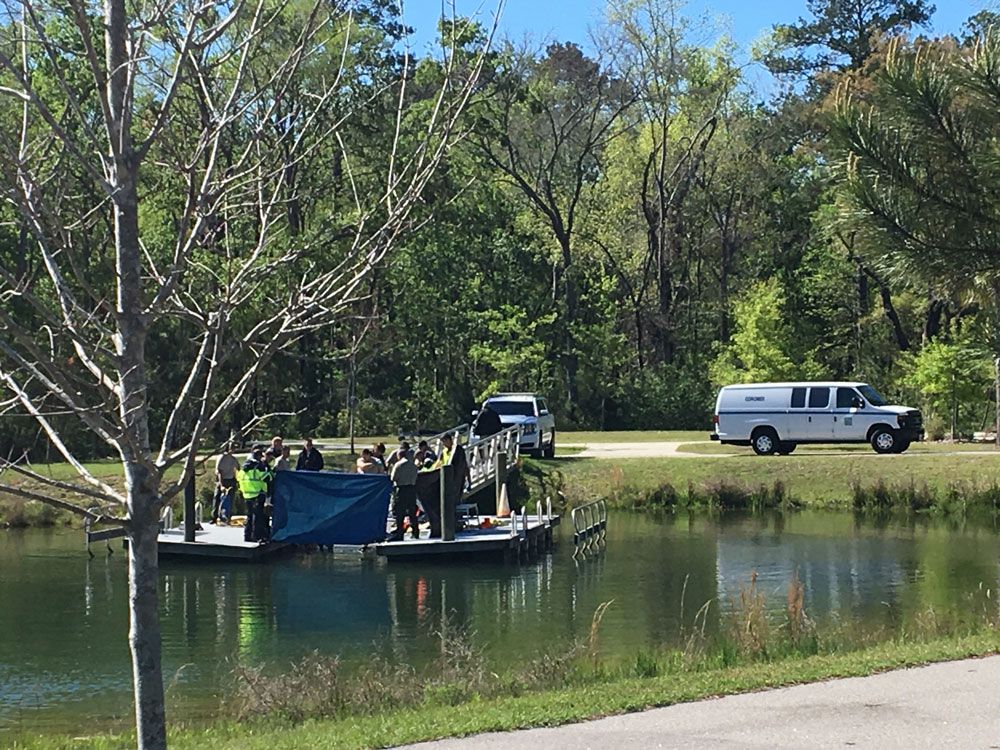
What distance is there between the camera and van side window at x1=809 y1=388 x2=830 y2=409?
139 feet

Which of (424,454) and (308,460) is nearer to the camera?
(424,454)

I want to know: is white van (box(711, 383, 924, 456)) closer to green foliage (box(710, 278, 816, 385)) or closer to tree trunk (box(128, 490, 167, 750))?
green foliage (box(710, 278, 816, 385))

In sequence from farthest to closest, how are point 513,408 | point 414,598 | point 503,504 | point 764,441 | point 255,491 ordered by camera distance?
point 513,408 → point 764,441 → point 503,504 → point 255,491 → point 414,598

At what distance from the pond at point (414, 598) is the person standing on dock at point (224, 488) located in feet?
10.4

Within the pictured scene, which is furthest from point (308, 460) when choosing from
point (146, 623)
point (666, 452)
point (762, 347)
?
point (762, 347)

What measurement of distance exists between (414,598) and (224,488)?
10401mm

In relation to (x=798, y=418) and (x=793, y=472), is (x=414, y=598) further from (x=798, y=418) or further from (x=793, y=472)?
(x=798, y=418)

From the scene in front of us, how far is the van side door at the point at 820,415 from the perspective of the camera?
139 ft

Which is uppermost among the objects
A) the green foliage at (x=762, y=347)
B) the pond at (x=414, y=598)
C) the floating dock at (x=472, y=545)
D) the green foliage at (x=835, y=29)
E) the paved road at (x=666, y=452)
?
the green foliage at (x=835, y=29)

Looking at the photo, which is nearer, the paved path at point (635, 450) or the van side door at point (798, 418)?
the van side door at point (798, 418)

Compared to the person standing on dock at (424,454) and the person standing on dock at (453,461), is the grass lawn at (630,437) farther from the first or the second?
the person standing on dock at (453,461)

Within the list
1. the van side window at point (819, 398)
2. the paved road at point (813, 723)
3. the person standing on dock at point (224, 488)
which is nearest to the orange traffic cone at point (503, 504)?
the person standing on dock at point (224, 488)

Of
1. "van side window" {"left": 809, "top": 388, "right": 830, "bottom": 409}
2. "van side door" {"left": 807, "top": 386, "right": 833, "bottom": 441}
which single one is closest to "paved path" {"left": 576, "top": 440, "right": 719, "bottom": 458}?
"van side door" {"left": 807, "top": 386, "right": 833, "bottom": 441}

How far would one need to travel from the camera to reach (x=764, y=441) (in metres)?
42.9
